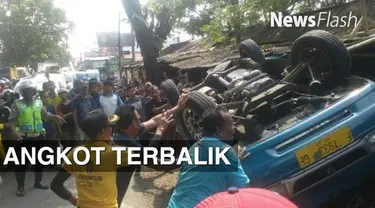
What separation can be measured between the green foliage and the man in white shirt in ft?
92.7

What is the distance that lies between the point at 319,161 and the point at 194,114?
1.54 metres

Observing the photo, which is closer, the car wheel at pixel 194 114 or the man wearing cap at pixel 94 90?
the car wheel at pixel 194 114

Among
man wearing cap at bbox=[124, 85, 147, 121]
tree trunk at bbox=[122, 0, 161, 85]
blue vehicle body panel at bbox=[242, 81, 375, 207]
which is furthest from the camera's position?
tree trunk at bbox=[122, 0, 161, 85]

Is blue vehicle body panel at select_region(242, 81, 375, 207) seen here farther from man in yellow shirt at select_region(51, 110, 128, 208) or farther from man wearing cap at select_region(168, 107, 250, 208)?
man in yellow shirt at select_region(51, 110, 128, 208)

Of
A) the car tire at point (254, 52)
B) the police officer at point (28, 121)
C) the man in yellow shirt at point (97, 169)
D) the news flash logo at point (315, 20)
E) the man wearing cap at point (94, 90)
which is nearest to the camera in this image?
the man in yellow shirt at point (97, 169)

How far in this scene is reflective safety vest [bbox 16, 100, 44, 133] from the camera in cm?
603

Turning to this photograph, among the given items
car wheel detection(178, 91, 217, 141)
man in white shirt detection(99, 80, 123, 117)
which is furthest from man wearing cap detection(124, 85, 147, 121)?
car wheel detection(178, 91, 217, 141)

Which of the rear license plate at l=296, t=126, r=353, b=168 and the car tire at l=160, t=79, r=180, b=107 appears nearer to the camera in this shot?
the rear license plate at l=296, t=126, r=353, b=168

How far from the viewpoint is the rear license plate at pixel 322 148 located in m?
3.31

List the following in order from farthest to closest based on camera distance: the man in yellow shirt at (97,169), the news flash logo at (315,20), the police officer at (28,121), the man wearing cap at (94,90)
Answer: the news flash logo at (315,20)
the man wearing cap at (94,90)
the police officer at (28,121)
the man in yellow shirt at (97,169)

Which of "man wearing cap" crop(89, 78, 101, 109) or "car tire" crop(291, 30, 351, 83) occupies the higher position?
"car tire" crop(291, 30, 351, 83)

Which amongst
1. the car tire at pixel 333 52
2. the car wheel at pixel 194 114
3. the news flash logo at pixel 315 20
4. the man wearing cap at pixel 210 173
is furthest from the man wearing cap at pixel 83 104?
the news flash logo at pixel 315 20

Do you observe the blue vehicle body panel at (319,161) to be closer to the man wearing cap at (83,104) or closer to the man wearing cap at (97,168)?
the man wearing cap at (97,168)

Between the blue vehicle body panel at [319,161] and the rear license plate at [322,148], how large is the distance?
28mm
